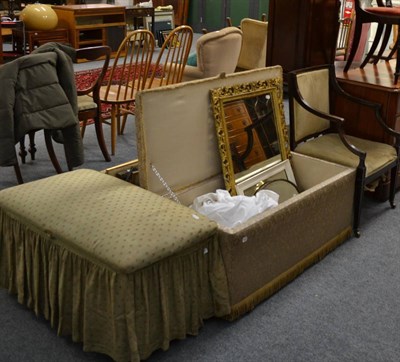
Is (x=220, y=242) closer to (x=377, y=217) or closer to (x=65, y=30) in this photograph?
(x=377, y=217)

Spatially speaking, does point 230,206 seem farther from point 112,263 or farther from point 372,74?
point 372,74

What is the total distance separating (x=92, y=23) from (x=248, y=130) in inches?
204

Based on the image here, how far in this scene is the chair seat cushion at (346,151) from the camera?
9.30 ft

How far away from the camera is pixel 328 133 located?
3271 millimetres

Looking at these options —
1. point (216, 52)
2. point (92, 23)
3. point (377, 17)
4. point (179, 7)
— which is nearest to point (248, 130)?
point (377, 17)

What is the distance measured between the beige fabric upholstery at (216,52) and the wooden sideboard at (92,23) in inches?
128

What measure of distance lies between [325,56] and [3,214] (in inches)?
90.5

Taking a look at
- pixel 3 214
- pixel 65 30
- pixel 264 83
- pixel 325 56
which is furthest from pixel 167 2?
pixel 3 214

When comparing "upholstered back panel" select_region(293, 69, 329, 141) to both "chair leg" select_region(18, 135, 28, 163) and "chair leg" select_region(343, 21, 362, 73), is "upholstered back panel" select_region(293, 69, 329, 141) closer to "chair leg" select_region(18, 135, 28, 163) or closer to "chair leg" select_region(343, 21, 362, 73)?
"chair leg" select_region(343, 21, 362, 73)

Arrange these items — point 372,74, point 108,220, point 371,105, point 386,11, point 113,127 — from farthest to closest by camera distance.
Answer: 1. point 113,127
2. point 372,74
3. point 386,11
4. point 371,105
5. point 108,220

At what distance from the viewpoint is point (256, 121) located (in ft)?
9.03

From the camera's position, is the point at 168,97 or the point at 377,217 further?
the point at 377,217

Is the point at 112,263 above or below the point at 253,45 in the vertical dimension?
below

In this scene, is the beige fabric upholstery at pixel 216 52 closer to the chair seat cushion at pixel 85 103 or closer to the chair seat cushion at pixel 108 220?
the chair seat cushion at pixel 85 103
